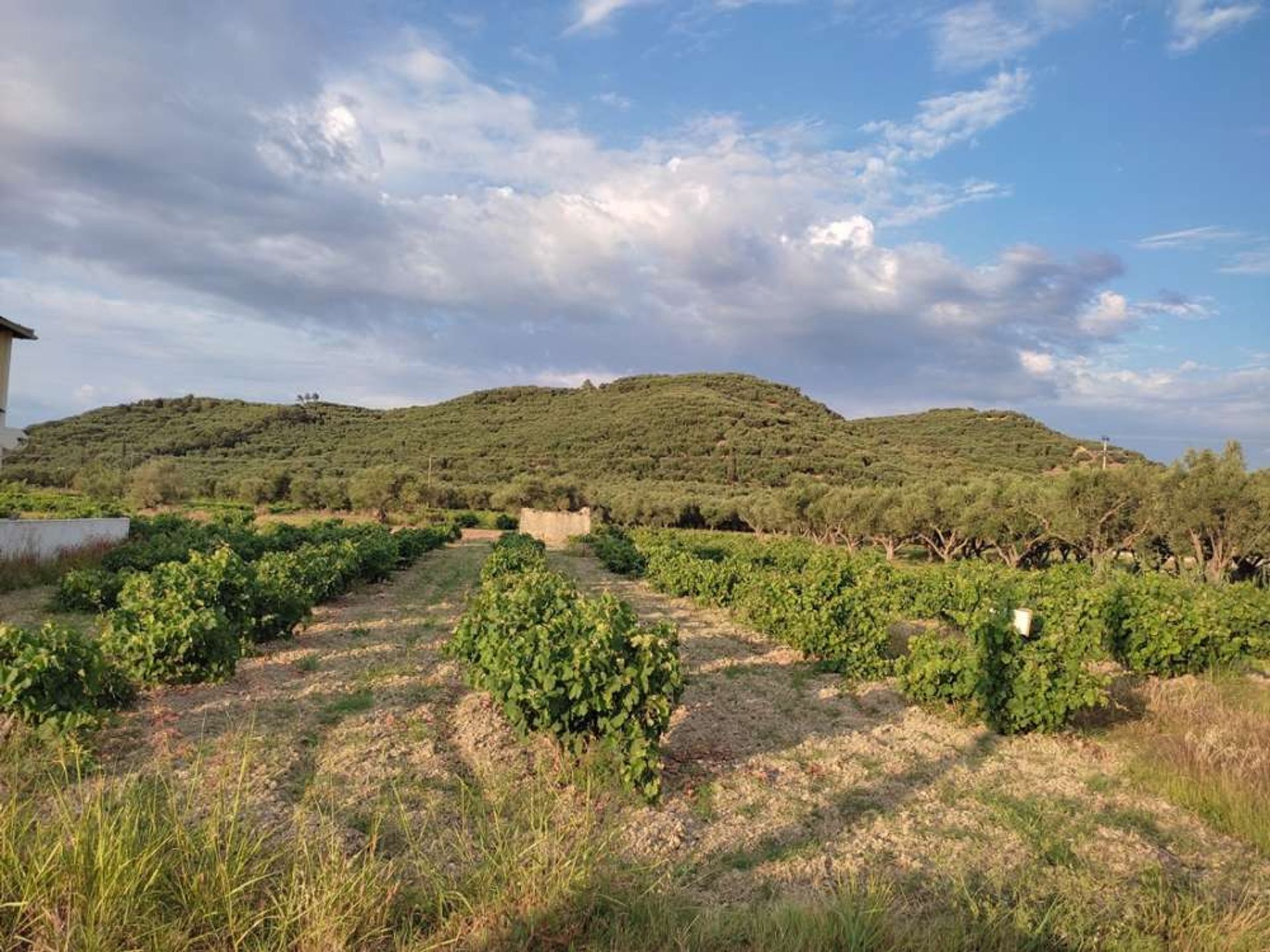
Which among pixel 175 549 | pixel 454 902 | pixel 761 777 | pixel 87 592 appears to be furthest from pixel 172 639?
pixel 175 549

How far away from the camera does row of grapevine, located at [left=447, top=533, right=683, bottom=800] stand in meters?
5.88

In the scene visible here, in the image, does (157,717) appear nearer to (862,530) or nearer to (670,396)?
(862,530)

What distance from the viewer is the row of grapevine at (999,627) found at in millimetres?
7891

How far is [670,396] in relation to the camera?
114 m

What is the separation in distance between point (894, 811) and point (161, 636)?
7.35m

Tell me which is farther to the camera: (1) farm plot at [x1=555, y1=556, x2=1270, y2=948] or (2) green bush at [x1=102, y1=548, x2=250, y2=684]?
(2) green bush at [x1=102, y1=548, x2=250, y2=684]

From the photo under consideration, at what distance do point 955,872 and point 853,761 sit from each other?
2200mm

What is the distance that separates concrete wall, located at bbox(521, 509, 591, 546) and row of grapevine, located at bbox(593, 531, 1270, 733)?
89.7 feet

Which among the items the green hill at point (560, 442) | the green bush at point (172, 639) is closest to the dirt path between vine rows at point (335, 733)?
the green bush at point (172, 639)

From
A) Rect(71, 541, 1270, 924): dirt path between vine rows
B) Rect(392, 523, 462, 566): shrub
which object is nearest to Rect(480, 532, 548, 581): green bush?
Rect(71, 541, 1270, 924): dirt path between vine rows

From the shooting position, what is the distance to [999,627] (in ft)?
26.3

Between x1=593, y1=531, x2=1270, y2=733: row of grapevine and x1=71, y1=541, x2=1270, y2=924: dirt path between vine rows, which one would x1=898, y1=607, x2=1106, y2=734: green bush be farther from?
x1=71, y1=541, x2=1270, y2=924: dirt path between vine rows

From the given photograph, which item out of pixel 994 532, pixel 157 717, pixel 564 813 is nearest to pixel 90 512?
pixel 157 717

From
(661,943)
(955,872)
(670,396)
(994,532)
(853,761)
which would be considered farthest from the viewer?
(670,396)
